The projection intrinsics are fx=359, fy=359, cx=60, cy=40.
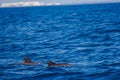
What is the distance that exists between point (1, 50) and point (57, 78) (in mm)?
12621

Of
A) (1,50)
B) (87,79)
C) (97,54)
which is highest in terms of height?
(1,50)

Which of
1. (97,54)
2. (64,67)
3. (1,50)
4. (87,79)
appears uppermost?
(1,50)

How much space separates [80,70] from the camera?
68.7 ft

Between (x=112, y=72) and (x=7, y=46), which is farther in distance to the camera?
(x=7, y=46)

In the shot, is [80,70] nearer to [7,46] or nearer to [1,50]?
[1,50]

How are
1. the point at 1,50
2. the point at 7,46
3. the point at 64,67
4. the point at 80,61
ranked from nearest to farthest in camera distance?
the point at 64,67 → the point at 80,61 → the point at 1,50 → the point at 7,46

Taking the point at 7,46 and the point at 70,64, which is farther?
the point at 7,46

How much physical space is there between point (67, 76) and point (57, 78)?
0.61 m

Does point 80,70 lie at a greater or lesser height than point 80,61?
lesser

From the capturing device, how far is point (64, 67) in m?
22.0

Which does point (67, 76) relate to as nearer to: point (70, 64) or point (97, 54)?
point (70, 64)

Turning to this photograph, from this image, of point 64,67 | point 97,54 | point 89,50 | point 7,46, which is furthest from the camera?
point 7,46

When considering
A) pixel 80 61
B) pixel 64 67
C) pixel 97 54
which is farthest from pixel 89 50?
pixel 64 67

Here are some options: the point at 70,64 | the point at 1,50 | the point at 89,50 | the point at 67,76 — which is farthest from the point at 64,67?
the point at 1,50
